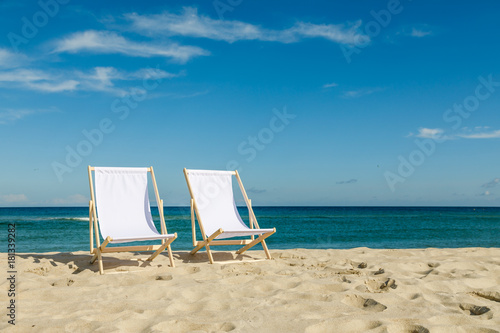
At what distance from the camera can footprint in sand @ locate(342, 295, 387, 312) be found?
103 inches

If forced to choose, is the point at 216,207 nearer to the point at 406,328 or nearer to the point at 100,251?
the point at 100,251

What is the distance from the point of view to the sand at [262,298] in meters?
2.32

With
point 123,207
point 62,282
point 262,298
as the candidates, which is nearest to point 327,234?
point 123,207

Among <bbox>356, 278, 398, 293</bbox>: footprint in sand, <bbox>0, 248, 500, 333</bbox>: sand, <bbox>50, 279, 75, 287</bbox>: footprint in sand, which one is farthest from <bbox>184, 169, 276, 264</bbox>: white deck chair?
<bbox>356, 278, 398, 293</bbox>: footprint in sand

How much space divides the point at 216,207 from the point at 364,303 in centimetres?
291

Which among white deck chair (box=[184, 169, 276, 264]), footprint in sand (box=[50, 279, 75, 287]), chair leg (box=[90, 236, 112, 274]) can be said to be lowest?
footprint in sand (box=[50, 279, 75, 287])

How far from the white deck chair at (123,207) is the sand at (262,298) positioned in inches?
13.6

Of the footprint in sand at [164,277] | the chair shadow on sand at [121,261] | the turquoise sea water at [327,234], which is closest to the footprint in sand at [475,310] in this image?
the footprint in sand at [164,277]

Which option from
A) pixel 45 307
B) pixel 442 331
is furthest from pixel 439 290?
pixel 45 307

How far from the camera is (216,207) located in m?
5.38

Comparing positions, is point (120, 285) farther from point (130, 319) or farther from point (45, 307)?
point (130, 319)

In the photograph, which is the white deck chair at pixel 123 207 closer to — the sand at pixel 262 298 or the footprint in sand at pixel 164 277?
the sand at pixel 262 298

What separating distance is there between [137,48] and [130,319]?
26.5ft

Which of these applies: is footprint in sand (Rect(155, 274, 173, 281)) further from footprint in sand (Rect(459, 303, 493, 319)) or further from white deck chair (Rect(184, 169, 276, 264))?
footprint in sand (Rect(459, 303, 493, 319))
